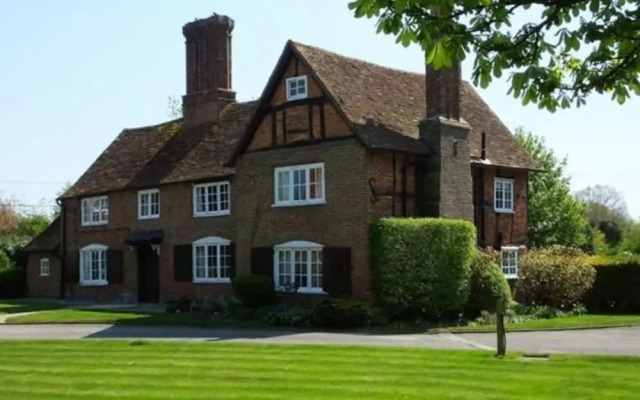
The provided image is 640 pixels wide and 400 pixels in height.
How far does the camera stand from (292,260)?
2794 centimetres

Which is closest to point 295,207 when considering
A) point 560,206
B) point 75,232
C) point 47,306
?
point 47,306

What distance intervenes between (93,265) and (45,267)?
498 centimetres

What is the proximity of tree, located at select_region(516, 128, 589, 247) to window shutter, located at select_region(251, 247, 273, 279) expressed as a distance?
2187 cm

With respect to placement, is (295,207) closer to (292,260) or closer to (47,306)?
(292,260)

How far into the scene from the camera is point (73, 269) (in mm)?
38844

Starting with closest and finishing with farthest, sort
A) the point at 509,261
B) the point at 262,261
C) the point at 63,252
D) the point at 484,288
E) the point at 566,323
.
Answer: the point at 566,323
the point at 484,288
the point at 262,261
the point at 509,261
the point at 63,252

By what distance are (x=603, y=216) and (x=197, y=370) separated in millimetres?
101309

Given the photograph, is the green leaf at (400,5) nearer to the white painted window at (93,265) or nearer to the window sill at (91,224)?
the white painted window at (93,265)

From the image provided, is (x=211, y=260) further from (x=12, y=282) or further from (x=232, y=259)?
(x=12, y=282)

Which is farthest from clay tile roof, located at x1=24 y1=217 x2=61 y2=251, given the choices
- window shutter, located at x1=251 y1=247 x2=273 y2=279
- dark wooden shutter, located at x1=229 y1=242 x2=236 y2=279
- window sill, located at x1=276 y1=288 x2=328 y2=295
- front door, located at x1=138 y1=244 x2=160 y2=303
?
window sill, located at x1=276 y1=288 x2=328 y2=295

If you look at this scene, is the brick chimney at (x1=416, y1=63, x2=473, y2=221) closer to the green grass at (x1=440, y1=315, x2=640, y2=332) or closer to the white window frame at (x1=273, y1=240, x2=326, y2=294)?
the white window frame at (x1=273, y1=240, x2=326, y2=294)

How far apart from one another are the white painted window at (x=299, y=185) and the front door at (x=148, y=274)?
29.0 feet

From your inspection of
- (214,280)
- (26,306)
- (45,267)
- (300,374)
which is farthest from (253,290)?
(45,267)

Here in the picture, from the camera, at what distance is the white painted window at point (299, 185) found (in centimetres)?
2719
